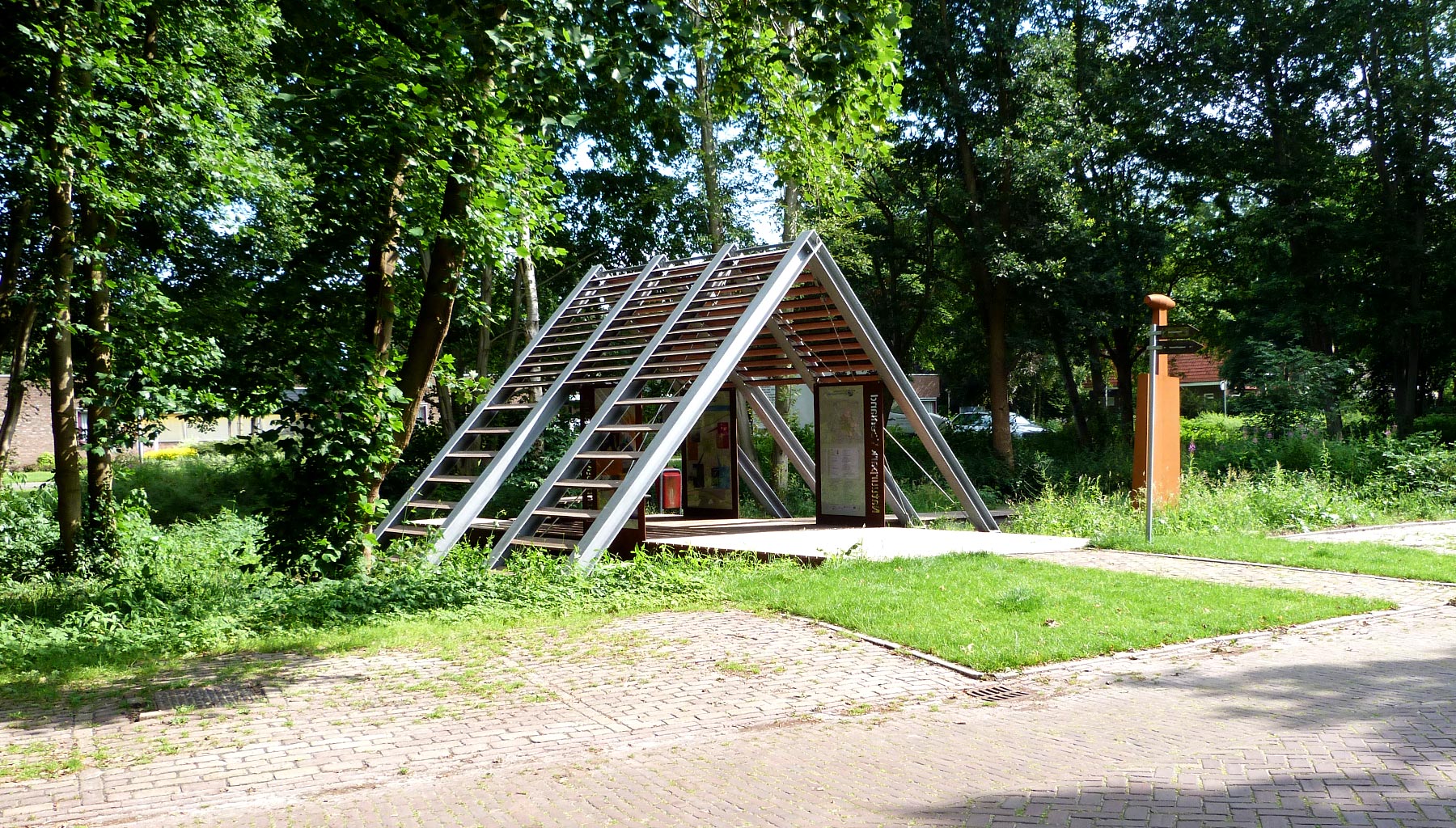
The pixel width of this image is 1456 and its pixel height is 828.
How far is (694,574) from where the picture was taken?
1145 cm

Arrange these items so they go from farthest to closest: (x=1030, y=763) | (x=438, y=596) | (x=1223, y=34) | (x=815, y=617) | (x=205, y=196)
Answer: (x=1223, y=34) < (x=205, y=196) < (x=438, y=596) < (x=815, y=617) < (x=1030, y=763)

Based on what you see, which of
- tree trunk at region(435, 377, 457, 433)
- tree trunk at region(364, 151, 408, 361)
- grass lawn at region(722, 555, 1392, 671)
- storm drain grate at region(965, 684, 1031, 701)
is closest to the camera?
storm drain grate at region(965, 684, 1031, 701)

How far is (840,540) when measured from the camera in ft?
47.1

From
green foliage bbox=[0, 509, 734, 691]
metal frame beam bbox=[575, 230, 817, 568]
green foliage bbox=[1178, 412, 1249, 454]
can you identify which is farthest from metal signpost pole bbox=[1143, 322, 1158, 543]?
green foliage bbox=[1178, 412, 1249, 454]

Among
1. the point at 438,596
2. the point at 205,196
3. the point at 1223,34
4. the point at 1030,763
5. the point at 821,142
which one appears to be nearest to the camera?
the point at 1030,763

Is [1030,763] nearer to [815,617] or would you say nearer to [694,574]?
[815,617]

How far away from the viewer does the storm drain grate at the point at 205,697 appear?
6672mm

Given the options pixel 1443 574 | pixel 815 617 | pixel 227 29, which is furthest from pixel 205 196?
pixel 1443 574

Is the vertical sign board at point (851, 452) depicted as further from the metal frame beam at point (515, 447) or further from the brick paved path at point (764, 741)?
the brick paved path at point (764, 741)

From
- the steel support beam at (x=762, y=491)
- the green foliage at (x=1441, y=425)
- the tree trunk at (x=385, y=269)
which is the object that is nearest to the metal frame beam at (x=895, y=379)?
the steel support beam at (x=762, y=491)

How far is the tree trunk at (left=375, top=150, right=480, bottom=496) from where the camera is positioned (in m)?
11.1

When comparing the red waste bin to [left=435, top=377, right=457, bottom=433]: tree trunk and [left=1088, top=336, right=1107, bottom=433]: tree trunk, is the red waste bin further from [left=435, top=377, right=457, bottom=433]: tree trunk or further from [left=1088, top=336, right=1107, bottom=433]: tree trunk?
[left=1088, top=336, right=1107, bottom=433]: tree trunk

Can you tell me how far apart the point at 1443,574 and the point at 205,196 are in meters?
15.2

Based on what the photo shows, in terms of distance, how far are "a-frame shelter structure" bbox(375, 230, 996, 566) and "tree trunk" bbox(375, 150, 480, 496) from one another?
4.67 feet
